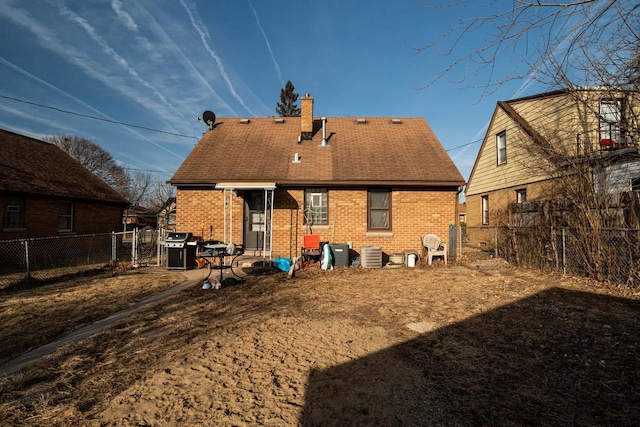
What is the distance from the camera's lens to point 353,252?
10625 millimetres

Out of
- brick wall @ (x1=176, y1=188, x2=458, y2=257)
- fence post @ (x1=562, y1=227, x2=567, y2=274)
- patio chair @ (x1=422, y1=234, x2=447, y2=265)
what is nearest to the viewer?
fence post @ (x1=562, y1=227, x2=567, y2=274)

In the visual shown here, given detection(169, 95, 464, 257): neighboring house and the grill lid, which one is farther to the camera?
detection(169, 95, 464, 257): neighboring house

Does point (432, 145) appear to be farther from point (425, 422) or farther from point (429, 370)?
point (425, 422)

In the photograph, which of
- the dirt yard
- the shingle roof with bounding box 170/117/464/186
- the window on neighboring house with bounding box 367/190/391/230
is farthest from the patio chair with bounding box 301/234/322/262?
the dirt yard

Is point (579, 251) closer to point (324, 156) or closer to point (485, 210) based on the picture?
point (324, 156)

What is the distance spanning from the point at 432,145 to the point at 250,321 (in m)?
11.2

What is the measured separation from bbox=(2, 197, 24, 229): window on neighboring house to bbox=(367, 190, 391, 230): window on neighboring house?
15.0 metres

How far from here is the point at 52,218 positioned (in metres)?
13.5

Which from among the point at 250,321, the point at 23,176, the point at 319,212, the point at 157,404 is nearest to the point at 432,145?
the point at 319,212

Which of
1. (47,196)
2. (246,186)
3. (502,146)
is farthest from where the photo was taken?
(502,146)

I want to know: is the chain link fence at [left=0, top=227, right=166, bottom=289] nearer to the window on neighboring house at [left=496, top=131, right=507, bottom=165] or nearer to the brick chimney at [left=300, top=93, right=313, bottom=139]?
the brick chimney at [left=300, top=93, right=313, bottom=139]

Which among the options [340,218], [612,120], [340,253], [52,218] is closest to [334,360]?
[340,253]

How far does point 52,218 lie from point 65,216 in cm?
78

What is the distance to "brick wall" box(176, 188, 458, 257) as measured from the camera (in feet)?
35.6
